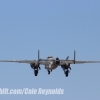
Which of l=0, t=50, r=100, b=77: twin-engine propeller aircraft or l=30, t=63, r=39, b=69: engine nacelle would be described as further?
l=30, t=63, r=39, b=69: engine nacelle

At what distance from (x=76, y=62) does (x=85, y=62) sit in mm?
3925

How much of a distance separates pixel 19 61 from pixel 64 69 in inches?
489

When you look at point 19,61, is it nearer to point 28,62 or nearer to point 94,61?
point 28,62

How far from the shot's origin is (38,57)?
11306cm

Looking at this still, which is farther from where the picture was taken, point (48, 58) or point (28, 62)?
point (28, 62)

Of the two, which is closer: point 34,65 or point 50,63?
point 50,63

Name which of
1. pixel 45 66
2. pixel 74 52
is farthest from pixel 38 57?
pixel 74 52

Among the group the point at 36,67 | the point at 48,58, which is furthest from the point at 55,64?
the point at 36,67

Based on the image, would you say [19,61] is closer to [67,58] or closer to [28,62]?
[28,62]

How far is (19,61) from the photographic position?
387ft

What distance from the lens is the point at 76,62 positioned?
385 ft

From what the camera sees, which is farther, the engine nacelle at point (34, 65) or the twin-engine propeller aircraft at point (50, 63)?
the engine nacelle at point (34, 65)

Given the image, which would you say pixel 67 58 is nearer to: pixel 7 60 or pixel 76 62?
pixel 76 62

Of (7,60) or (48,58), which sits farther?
(7,60)
